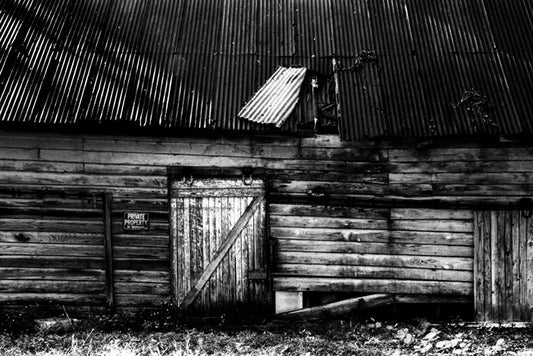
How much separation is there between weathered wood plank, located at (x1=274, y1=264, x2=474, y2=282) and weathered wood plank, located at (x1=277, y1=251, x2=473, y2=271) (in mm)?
64

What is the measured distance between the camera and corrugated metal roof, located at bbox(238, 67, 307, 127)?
753 centimetres

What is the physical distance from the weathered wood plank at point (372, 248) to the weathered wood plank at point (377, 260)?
6 cm

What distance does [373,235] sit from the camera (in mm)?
7969

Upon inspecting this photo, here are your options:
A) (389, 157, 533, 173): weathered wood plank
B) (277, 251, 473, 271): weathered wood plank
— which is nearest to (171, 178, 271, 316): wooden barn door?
(277, 251, 473, 271): weathered wood plank

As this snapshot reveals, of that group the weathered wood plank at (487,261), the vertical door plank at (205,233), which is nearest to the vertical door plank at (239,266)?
the vertical door plank at (205,233)

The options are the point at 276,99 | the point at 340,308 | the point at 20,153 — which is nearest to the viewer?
the point at 276,99

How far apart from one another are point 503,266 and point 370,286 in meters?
2.04

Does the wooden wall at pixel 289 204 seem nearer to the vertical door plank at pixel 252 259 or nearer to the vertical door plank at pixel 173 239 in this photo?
Result: the vertical door plank at pixel 173 239

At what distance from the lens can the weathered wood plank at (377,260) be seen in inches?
313

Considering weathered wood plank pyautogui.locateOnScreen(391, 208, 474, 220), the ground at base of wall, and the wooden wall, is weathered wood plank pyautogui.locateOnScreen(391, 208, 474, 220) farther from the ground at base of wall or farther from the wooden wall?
the ground at base of wall

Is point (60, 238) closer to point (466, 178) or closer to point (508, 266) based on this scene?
point (466, 178)

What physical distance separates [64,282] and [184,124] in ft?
10.3

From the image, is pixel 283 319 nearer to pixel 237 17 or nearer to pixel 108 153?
pixel 108 153

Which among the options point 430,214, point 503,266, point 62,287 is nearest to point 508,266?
point 503,266
